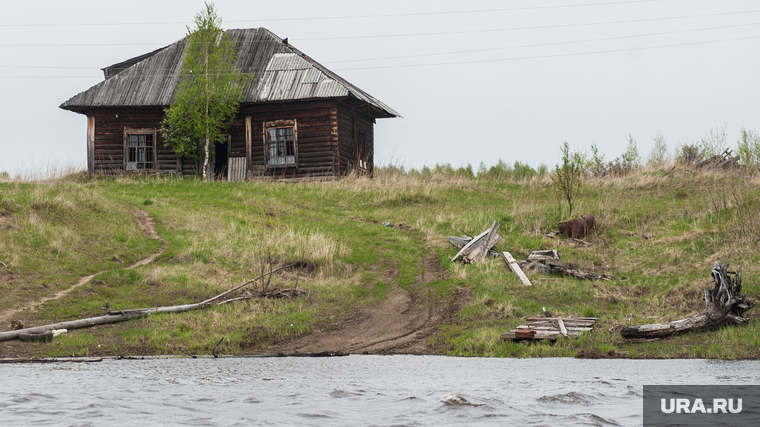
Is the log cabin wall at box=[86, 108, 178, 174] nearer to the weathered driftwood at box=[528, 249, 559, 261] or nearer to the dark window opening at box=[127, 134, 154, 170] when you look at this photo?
the dark window opening at box=[127, 134, 154, 170]

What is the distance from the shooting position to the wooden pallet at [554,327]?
9.46 meters

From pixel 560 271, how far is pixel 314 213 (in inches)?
360

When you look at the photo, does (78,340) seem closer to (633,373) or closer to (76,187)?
Answer: (633,373)

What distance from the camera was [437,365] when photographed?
785cm

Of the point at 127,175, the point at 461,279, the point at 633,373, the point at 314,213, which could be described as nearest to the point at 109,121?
the point at 127,175

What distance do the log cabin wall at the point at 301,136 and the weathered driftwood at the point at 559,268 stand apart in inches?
564

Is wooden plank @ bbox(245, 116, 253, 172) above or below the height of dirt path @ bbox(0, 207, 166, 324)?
above

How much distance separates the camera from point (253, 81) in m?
27.9

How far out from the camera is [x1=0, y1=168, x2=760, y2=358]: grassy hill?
32.1ft

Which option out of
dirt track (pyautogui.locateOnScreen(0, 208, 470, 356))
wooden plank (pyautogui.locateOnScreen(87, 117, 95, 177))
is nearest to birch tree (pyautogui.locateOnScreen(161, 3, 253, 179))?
wooden plank (pyautogui.locateOnScreen(87, 117, 95, 177))

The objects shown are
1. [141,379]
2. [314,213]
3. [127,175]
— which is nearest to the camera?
[141,379]

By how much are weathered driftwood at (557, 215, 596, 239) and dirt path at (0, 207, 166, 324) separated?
10.7 m

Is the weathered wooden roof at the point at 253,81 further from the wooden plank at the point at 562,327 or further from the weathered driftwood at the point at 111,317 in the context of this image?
the wooden plank at the point at 562,327

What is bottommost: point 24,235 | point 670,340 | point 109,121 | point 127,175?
point 670,340
